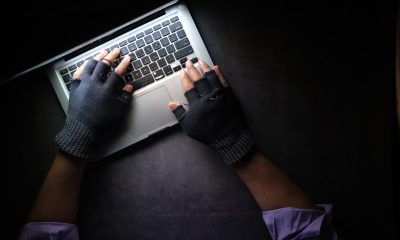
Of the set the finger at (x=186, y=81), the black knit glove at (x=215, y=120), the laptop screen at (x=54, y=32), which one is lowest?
the black knit glove at (x=215, y=120)

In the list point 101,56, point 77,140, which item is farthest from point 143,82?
point 77,140

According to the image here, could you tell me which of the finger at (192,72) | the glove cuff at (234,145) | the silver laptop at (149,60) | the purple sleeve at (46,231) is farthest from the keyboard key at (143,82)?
the purple sleeve at (46,231)

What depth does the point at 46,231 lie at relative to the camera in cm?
81

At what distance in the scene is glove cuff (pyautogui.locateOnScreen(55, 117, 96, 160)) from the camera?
832 millimetres

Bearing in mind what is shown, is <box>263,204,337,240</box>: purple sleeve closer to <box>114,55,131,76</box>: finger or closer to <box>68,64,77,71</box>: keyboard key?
<box>114,55,131,76</box>: finger

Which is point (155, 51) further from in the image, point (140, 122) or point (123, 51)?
point (140, 122)

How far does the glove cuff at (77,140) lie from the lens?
83cm

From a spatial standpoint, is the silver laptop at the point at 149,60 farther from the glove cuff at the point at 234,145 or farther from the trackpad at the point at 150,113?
the glove cuff at the point at 234,145

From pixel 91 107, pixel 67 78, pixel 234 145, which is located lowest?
pixel 234 145

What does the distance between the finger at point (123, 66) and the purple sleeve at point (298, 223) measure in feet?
1.80

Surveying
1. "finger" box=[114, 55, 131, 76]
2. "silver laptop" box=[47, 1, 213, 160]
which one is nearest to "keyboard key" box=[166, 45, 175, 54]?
"silver laptop" box=[47, 1, 213, 160]

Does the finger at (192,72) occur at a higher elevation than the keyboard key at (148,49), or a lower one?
lower

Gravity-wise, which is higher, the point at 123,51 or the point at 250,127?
the point at 123,51

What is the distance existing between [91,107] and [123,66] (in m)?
0.14
